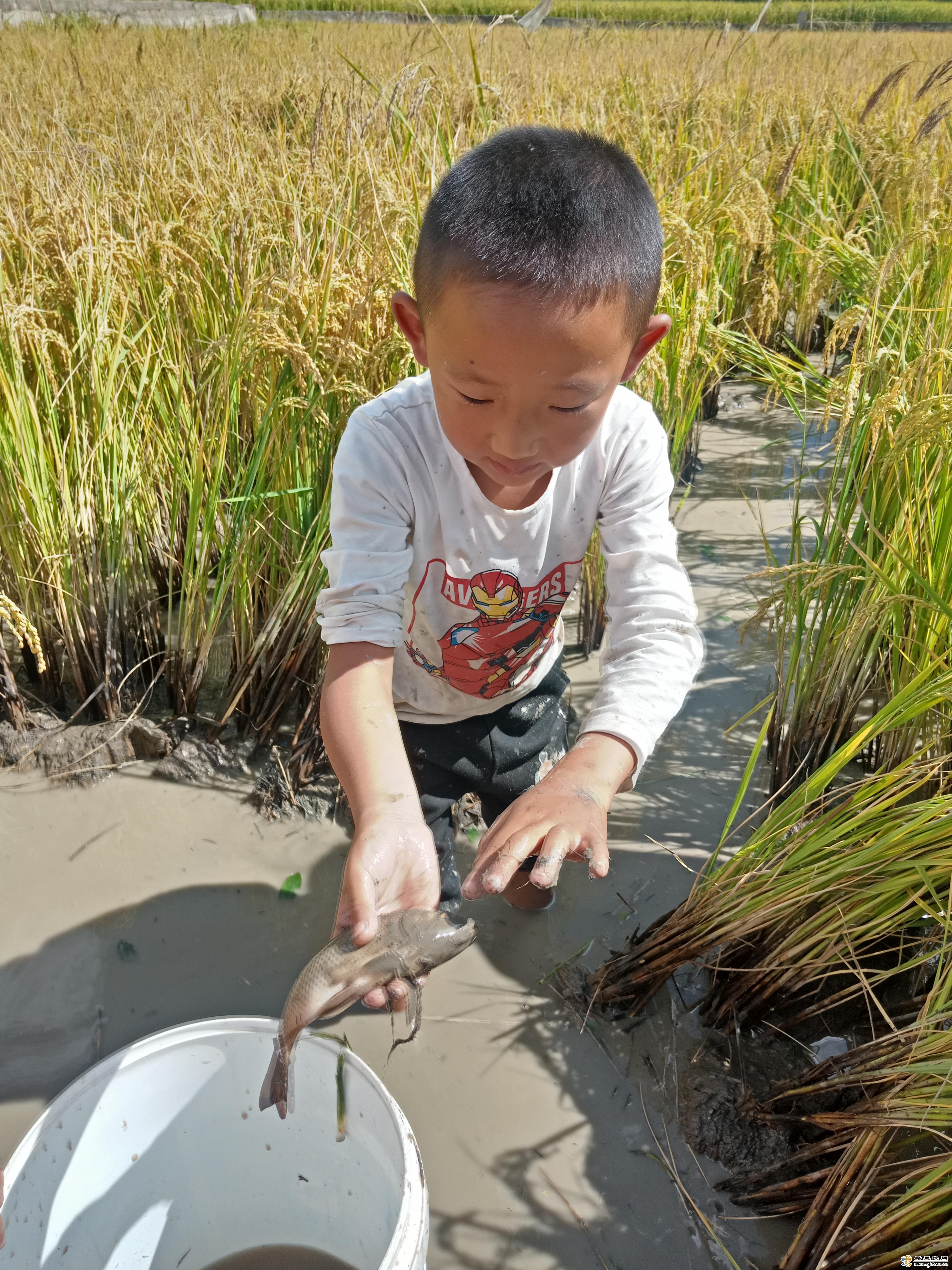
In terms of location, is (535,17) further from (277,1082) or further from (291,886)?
(277,1082)

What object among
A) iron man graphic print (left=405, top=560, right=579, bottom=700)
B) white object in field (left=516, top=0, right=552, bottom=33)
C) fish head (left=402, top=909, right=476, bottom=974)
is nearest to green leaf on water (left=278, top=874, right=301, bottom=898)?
iron man graphic print (left=405, top=560, right=579, bottom=700)

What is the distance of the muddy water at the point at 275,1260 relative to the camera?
5.42 feet

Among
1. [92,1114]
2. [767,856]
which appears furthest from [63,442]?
[767,856]

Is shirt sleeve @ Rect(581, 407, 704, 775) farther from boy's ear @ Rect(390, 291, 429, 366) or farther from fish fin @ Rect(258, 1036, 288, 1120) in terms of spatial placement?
fish fin @ Rect(258, 1036, 288, 1120)

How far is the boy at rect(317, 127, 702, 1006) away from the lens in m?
1.16

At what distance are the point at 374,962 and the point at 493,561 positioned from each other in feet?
2.39

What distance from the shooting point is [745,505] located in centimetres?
360

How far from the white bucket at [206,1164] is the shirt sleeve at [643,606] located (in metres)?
0.68

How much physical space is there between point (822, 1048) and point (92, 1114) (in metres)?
1.31

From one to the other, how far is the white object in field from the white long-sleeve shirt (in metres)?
1.57

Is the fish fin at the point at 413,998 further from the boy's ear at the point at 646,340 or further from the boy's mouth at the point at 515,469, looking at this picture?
the boy's ear at the point at 646,340

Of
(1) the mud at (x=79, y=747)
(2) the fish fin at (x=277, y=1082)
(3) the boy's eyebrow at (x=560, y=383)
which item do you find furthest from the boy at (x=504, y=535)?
(1) the mud at (x=79, y=747)

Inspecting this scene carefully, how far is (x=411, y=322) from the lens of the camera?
1361 mm

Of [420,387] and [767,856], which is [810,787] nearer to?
[767,856]
